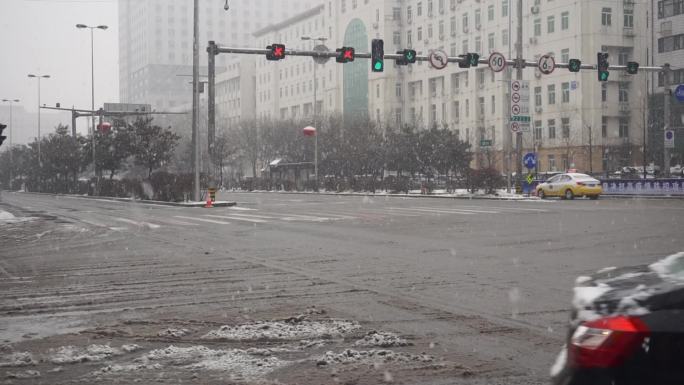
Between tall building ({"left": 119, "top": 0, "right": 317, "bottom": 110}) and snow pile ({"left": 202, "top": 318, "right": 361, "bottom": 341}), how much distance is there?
173 meters

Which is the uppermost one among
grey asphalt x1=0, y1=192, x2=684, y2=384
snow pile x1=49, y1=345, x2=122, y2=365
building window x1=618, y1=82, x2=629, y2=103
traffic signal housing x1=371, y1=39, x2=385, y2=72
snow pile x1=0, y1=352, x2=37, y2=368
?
building window x1=618, y1=82, x2=629, y2=103

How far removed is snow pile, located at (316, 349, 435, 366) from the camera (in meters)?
5.62

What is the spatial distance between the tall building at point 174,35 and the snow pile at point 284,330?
172614 mm

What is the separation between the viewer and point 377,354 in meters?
5.81

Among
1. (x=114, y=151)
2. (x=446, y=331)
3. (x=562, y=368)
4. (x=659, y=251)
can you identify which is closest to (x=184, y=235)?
(x=659, y=251)

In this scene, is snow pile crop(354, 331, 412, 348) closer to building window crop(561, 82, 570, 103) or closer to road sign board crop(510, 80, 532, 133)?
road sign board crop(510, 80, 532, 133)

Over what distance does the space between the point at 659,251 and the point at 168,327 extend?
9.11 m

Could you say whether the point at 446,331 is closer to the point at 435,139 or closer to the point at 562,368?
the point at 562,368

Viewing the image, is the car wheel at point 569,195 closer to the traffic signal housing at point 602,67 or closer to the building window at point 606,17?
the traffic signal housing at point 602,67

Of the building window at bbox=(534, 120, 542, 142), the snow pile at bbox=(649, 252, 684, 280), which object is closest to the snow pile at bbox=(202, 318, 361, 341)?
the snow pile at bbox=(649, 252, 684, 280)

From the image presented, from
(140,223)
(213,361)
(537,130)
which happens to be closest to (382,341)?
(213,361)

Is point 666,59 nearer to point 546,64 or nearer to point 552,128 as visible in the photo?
point 552,128

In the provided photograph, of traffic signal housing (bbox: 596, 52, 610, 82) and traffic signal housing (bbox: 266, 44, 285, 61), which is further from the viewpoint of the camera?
traffic signal housing (bbox: 596, 52, 610, 82)

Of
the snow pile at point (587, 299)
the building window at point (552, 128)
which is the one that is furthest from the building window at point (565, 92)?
the snow pile at point (587, 299)
